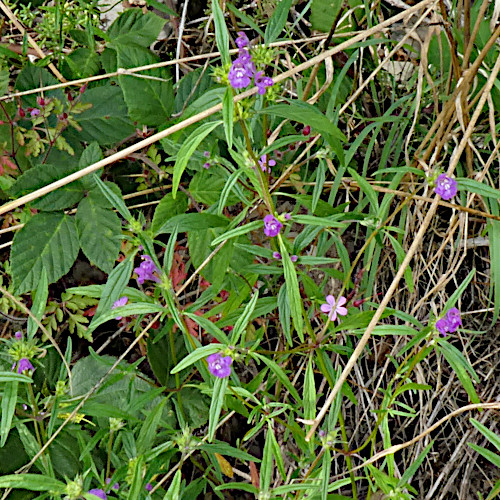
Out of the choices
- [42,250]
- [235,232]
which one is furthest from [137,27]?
[235,232]

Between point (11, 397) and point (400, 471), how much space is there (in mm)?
1004

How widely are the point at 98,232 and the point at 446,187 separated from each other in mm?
848

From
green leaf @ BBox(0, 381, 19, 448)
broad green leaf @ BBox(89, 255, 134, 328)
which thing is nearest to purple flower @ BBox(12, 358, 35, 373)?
green leaf @ BBox(0, 381, 19, 448)

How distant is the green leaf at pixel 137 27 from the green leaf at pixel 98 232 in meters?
0.54

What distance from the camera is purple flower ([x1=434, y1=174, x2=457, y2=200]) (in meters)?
1.17

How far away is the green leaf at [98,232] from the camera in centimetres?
152

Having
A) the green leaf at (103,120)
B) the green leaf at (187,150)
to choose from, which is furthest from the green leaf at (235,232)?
the green leaf at (103,120)

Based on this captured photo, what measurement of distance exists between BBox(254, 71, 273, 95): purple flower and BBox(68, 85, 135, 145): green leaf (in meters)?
0.72

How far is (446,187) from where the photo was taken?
1175 mm

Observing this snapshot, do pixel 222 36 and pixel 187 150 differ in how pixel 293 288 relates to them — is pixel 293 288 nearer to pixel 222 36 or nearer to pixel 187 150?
pixel 187 150

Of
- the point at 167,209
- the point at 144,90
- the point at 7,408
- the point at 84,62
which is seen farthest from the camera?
the point at 84,62

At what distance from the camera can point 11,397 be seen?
46.4 inches

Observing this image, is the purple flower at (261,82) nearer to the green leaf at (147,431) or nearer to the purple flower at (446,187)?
the purple flower at (446,187)

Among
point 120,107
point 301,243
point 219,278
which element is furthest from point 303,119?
point 120,107
